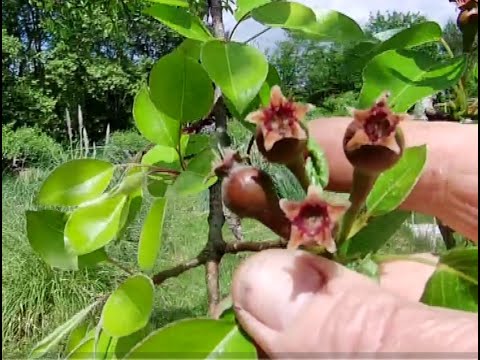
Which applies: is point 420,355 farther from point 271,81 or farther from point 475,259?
point 271,81

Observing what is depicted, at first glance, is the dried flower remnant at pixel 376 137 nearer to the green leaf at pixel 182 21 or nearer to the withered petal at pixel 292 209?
the withered petal at pixel 292 209

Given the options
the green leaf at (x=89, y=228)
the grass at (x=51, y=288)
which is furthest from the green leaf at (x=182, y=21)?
the grass at (x=51, y=288)

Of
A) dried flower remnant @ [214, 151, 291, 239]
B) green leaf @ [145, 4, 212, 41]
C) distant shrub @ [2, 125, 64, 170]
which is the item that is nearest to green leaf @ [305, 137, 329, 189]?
dried flower remnant @ [214, 151, 291, 239]

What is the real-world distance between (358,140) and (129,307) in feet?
0.59

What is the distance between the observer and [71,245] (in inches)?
16.7

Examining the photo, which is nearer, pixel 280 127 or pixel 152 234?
pixel 280 127

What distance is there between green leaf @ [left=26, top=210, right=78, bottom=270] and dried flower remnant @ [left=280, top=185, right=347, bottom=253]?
0.76 feet

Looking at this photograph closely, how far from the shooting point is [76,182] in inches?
18.2

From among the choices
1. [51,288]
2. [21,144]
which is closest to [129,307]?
[51,288]

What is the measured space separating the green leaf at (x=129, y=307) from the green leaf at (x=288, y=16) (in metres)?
0.16

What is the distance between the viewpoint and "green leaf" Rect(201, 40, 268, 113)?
0.39 m

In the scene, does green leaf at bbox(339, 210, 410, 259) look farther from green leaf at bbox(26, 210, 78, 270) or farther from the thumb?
green leaf at bbox(26, 210, 78, 270)

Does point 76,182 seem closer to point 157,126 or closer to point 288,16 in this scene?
point 157,126

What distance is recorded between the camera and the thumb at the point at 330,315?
1.09ft
